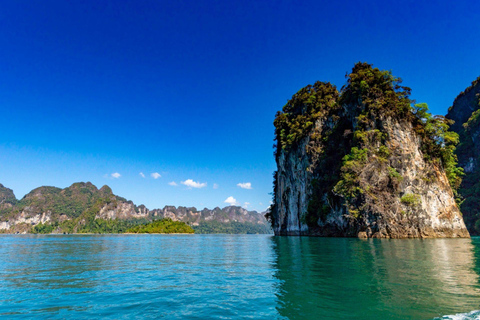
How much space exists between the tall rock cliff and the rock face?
21951 millimetres

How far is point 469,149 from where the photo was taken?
258 ft

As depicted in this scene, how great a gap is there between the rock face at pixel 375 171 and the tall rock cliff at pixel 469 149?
22.0 meters

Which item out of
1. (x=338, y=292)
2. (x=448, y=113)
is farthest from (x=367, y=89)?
(x=448, y=113)

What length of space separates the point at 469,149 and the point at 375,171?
2450 inches

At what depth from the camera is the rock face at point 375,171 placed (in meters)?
37.1

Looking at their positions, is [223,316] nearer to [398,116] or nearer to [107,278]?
[107,278]

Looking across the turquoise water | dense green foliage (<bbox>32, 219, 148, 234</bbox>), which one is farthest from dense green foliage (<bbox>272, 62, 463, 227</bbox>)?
dense green foliage (<bbox>32, 219, 148, 234</bbox>)

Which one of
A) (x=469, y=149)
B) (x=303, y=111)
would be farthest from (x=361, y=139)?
(x=469, y=149)

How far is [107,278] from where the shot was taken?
11500 mm

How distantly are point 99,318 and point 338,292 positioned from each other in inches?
265

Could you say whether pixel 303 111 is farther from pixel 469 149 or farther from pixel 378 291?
pixel 378 291

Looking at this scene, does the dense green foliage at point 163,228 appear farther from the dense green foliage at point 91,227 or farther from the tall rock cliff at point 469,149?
the tall rock cliff at point 469,149

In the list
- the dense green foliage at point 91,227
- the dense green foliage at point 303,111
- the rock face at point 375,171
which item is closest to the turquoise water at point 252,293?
the rock face at point 375,171

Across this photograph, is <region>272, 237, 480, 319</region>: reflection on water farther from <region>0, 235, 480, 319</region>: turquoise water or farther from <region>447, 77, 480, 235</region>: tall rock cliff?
<region>447, 77, 480, 235</region>: tall rock cliff
